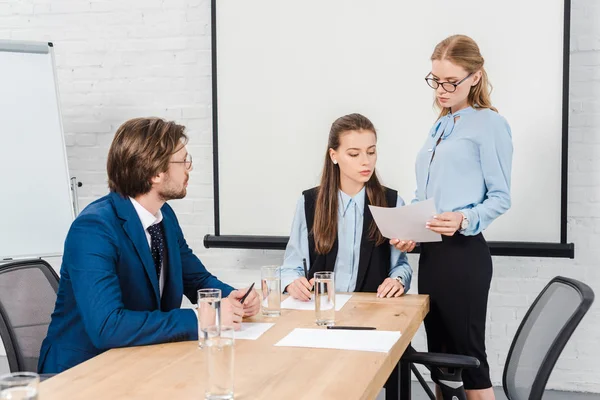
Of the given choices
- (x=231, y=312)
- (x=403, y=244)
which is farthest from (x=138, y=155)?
(x=403, y=244)

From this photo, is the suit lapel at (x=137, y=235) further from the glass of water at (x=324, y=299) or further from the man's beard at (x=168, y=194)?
the glass of water at (x=324, y=299)

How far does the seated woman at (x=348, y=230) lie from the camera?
2336mm

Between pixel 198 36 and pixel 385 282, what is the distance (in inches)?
78.0

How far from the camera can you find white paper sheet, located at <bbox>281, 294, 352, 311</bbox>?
6.61ft

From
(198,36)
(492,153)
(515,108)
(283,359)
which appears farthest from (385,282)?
(198,36)

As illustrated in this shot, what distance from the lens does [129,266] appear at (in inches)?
69.1

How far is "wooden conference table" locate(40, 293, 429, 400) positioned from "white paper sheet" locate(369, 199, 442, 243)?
1.55 feet

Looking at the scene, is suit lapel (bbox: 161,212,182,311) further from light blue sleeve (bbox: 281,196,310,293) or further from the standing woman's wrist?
the standing woman's wrist

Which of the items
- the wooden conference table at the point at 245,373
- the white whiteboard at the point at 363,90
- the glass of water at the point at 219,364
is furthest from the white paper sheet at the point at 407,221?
the white whiteboard at the point at 363,90

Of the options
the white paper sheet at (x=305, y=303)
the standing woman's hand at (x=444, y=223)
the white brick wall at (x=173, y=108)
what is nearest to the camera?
the white paper sheet at (x=305, y=303)

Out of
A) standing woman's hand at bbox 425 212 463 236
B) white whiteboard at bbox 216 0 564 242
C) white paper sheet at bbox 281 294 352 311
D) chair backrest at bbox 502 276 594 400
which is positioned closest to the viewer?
chair backrest at bbox 502 276 594 400

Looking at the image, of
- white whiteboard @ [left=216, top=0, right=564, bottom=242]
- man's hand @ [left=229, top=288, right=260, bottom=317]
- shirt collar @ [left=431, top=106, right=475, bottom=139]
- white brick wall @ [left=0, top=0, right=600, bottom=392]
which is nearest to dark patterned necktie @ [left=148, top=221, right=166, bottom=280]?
man's hand @ [left=229, top=288, right=260, bottom=317]

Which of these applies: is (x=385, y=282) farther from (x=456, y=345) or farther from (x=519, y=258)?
(x=519, y=258)

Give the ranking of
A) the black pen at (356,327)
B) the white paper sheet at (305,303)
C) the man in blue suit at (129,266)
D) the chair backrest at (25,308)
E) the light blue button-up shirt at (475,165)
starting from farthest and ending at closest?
1. the light blue button-up shirt at (475,165)
2. the white paper sheet at (305,303)
3. the chair backrest at (25,308)
4. the black pen at (356,327)
5. the man in blue suit at (129,266)
